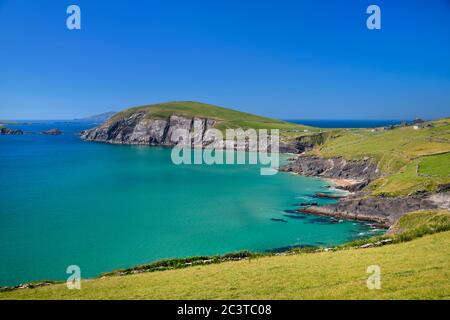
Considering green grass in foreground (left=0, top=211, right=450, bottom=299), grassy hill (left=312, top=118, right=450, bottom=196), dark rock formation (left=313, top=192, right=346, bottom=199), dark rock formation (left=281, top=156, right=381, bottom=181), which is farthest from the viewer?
dark rock formation (left=281, top=156, right=381, bottom=181)

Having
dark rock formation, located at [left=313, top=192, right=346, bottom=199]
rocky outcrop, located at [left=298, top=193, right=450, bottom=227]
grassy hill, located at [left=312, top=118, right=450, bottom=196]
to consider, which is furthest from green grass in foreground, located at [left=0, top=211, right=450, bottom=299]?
dark rock formation, located at [left=313, top=192, right=346, bottom=199]

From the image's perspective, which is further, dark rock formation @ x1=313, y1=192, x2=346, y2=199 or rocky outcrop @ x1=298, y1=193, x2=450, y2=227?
dark rock formation @ x1=313, y1=192, x2=346, y2=199

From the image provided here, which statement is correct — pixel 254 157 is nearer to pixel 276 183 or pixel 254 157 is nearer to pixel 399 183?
pixel 276 183

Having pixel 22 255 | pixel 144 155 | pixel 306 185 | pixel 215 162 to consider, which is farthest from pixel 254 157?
pixel 22 255

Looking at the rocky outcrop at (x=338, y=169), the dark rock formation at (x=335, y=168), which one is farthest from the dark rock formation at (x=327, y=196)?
the dark rock formation at (x=335, y=168)

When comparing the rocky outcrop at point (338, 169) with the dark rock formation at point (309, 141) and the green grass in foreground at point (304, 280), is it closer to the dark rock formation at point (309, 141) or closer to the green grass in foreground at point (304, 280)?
the dark rock formation at point (309, 141)

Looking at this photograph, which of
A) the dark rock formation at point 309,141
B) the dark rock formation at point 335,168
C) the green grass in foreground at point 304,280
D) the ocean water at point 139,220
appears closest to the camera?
the green grass in foreground at point 304,280

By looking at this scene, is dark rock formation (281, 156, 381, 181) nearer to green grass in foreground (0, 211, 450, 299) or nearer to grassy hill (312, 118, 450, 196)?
grassy hill (312, 118, 450, 196)

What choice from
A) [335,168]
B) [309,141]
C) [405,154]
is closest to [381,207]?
[405,154]
